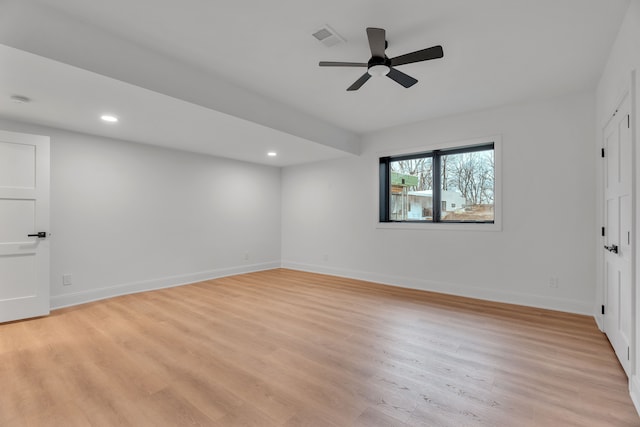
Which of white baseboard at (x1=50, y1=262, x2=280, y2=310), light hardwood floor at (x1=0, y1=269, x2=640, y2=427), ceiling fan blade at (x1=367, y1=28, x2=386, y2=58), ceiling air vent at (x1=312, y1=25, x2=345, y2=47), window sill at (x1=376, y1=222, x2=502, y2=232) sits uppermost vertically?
ceiling air vent at (x1=312, y1=25, x2=345, y2=47)

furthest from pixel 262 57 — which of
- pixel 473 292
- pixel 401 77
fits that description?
pixel 473 292

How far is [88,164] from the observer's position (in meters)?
4.25

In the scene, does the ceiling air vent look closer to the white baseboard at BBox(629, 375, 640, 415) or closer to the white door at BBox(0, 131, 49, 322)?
the white baseboard at BBox(629, 375, 640, 415)

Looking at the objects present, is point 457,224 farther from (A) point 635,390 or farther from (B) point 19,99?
(B) point 19,99

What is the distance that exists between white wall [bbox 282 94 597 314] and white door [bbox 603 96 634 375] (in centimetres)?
70

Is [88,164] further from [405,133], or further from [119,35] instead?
[405,133]

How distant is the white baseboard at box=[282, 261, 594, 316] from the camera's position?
3691mm

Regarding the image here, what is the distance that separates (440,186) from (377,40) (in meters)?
3.10

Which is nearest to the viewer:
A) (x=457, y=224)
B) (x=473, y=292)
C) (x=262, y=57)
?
(x=262, y=57)

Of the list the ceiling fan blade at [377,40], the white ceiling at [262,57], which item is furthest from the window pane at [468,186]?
the ceiling fan blade at [377,40]

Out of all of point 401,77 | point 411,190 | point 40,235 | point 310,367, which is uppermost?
point 401,77

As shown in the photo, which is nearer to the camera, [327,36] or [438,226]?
[327,36]

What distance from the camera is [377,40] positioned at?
229cm

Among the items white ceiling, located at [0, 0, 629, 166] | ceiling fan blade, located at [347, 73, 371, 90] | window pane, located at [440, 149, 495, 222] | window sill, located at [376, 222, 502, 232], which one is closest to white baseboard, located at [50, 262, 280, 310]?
white ceiling, located at [0, 0, 629, 166]
